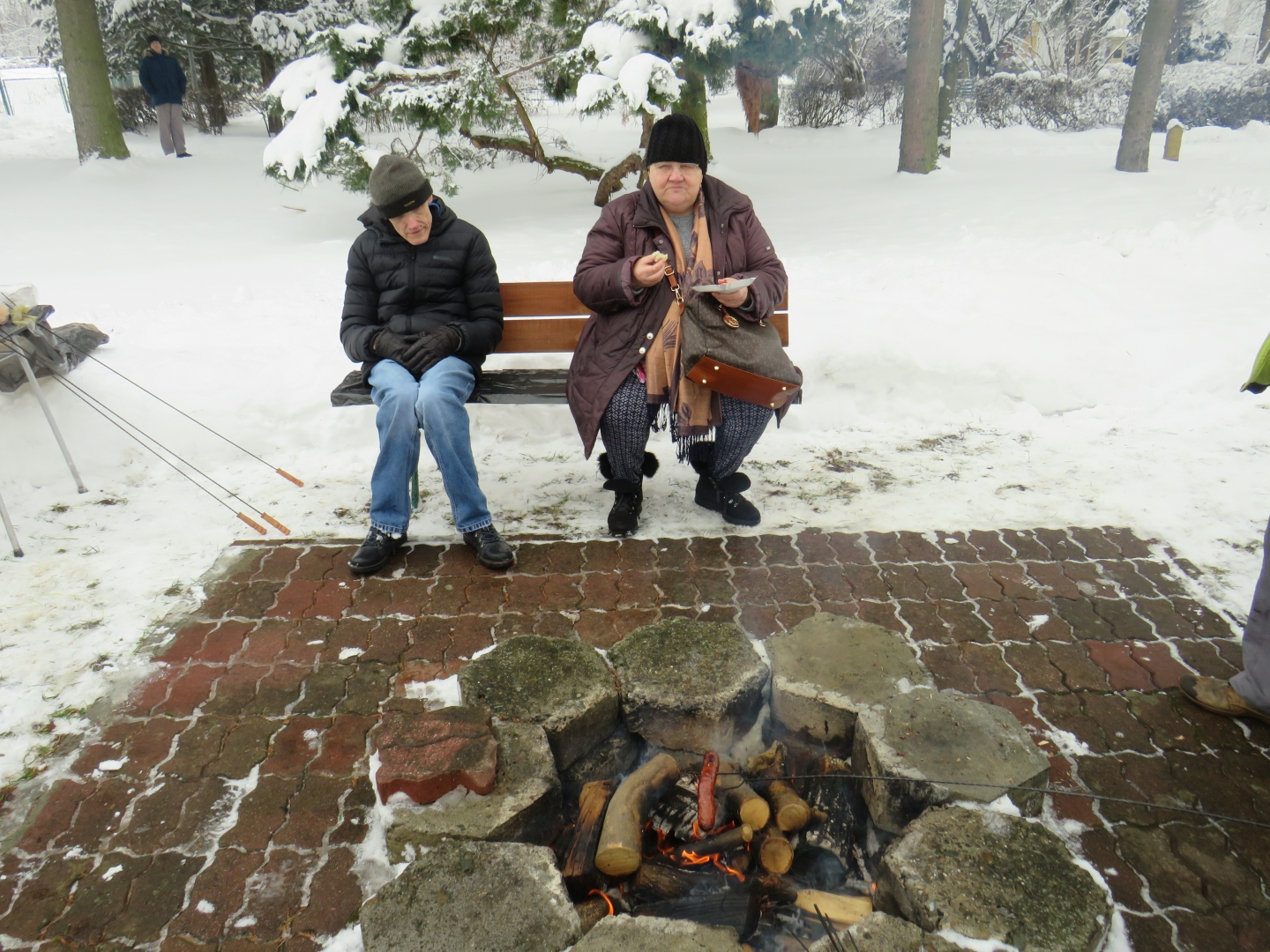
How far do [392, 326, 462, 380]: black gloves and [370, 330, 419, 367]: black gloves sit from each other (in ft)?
0.04

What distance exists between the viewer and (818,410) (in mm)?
5285

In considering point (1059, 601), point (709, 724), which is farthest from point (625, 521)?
point (1059, 601)

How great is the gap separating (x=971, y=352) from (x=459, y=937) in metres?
4.68

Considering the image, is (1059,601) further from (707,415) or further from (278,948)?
(278,948)

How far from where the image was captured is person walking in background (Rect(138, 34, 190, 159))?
1213 centimetres

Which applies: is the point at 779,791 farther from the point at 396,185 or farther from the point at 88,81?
the point at 88,81

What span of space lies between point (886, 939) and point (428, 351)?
288 centimetres

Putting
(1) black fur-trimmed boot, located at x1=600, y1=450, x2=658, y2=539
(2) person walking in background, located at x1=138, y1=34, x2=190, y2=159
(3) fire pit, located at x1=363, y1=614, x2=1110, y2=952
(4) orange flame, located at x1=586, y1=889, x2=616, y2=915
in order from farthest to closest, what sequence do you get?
1. (2) person walking in background, located at x1=138, y1=34, x2=190, y2=159
2. (1) black fur-trimmed boot, located at x1=600, y1=450, x2=658, y2=539
3. (4) orange flame, located at x1=586, y1=889, x2=616, y2=915
4. (3) fire pit, located at x1=363, y1=614, x2=1110, y2=952

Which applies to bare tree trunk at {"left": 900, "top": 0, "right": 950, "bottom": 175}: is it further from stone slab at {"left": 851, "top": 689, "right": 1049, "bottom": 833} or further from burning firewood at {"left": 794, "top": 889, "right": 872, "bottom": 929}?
burning firewood at {"left": 794, "top": 889, "right": 872, "bottom": 929}

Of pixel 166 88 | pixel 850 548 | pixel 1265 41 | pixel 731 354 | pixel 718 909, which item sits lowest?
pixel 718 909

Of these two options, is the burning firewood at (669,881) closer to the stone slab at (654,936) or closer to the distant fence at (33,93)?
the stone slab at (654,936)

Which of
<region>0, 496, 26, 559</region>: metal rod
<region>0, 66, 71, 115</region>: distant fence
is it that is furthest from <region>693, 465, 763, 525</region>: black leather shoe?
<region>0, 66, 71, 115</region>: distant fence

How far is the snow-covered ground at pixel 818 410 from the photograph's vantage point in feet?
12.9

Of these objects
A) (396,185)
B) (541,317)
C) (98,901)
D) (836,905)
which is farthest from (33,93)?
(836,905)
